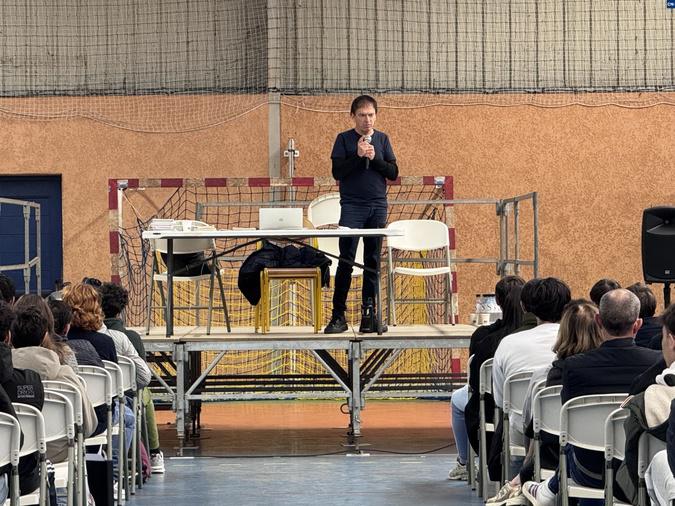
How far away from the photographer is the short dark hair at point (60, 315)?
5145 millimetres

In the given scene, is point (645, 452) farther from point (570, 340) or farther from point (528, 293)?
point (528, 293)

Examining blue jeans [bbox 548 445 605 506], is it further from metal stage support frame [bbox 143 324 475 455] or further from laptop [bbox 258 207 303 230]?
laptop [bbox 258 207 303 230]

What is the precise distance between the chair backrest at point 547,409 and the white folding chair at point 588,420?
0.98ft

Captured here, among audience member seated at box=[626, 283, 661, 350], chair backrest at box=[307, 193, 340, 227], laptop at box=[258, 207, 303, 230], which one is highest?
chair backrest at box=[307, 193, 340, 227]

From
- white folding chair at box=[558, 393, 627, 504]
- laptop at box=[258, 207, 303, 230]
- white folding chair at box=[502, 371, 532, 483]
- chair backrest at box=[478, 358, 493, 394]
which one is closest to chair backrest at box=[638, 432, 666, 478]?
white folding chair at box=[558, 393, 627, 504]

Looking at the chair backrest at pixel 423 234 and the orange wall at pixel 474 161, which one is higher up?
the orange wall at pixel 474 161

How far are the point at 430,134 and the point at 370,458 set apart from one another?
4907mm

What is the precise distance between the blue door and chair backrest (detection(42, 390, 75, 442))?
7.42 metres

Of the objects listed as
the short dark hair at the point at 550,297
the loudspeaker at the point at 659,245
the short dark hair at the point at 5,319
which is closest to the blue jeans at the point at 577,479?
the short dark hair at the point at 550,297

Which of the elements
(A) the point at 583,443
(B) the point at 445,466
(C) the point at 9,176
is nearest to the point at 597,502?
(A) the point at 583,443

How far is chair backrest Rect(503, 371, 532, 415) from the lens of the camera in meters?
5.14

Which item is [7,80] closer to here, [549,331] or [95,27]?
[95,27]

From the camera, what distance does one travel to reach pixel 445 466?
719 centimetres

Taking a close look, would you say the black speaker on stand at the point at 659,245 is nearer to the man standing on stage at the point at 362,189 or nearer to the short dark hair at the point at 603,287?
the man standing on stage at the point at 362,189
